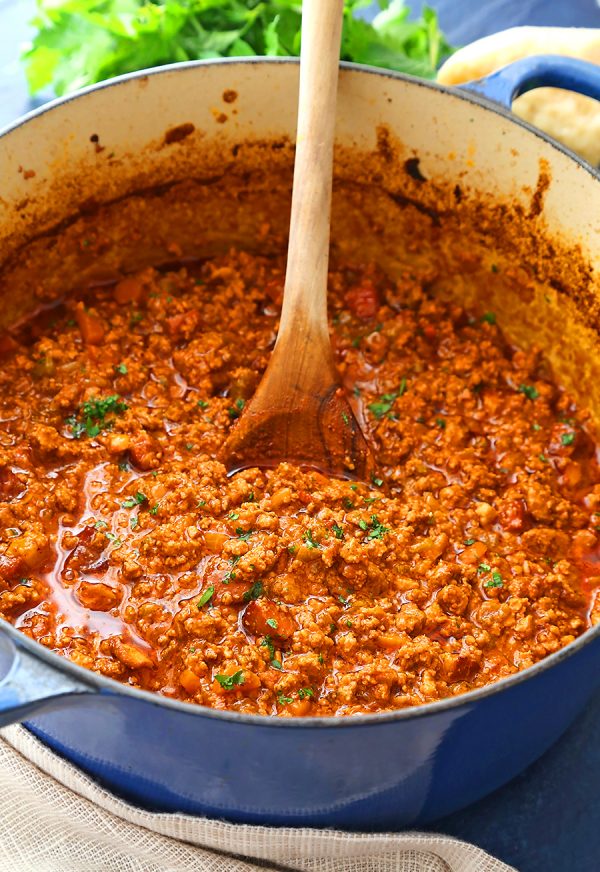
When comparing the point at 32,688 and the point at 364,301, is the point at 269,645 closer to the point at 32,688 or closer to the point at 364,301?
the point at 32,688

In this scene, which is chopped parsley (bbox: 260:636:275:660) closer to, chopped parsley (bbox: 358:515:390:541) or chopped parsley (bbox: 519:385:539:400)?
chopped parsley (bbox: 358:515:390:541)

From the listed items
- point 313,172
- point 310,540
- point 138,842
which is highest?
point 313,172

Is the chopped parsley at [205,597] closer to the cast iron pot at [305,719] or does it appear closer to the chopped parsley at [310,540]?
the chopped parsley at [310,540]

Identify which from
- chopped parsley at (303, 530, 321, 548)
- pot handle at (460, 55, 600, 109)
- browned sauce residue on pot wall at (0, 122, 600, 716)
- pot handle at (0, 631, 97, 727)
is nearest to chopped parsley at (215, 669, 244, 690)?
browned sauce residue on pot wall at (0, 122, 600, 716)

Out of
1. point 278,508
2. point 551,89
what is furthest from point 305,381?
point 551,89

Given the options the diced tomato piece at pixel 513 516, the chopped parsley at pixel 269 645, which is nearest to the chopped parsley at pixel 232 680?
the chopped parsley at pixel 269 645

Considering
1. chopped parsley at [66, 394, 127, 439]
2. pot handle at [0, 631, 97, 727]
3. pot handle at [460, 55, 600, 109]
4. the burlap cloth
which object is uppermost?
pot handle at [460, 55, 600, 109]

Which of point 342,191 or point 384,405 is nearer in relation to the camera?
point 384,405
